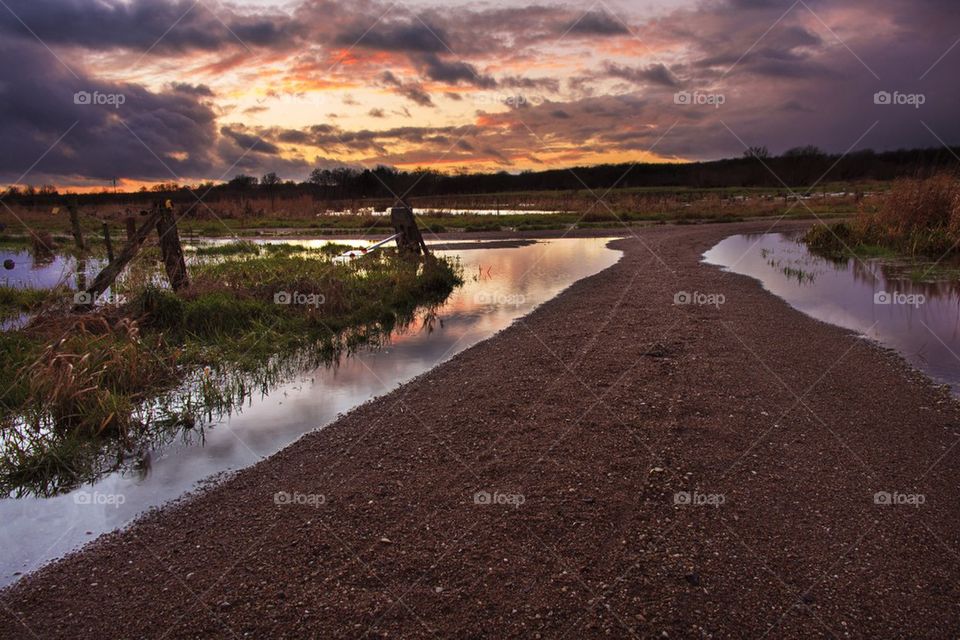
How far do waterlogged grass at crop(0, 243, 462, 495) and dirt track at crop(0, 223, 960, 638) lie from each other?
1.97 meters

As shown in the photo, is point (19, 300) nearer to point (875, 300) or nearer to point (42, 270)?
point (42, 270)

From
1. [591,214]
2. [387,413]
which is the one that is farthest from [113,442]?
[591,214]

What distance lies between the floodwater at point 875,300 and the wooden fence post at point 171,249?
13574 mm

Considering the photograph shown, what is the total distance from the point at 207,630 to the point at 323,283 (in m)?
10.5

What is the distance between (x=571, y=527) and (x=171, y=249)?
12024 millimetres

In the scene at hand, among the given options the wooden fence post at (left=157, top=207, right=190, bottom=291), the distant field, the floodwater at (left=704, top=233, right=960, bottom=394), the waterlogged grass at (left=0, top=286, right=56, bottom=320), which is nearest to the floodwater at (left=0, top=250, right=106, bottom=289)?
the waterlogged grass at (left=0, top=286, right=56, bottom=320)

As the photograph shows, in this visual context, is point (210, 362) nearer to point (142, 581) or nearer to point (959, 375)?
point (142, 581)

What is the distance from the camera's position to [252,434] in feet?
23.1

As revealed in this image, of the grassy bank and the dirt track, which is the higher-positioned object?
the grassy bank

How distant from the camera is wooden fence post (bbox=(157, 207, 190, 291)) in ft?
42.5

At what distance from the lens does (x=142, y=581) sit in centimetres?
414

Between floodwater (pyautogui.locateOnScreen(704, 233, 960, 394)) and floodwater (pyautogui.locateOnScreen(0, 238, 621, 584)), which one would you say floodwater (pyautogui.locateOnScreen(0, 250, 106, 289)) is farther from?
floodwater (pyautogui.locateOnScreen(704, 233, 960, 394))

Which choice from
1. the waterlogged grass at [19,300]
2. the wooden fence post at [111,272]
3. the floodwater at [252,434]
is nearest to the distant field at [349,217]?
the waterlogged grass at [19,300]

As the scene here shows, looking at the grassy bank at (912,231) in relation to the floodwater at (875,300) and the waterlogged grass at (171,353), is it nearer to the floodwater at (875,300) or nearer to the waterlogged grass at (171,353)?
the floodwater at (875,300)
